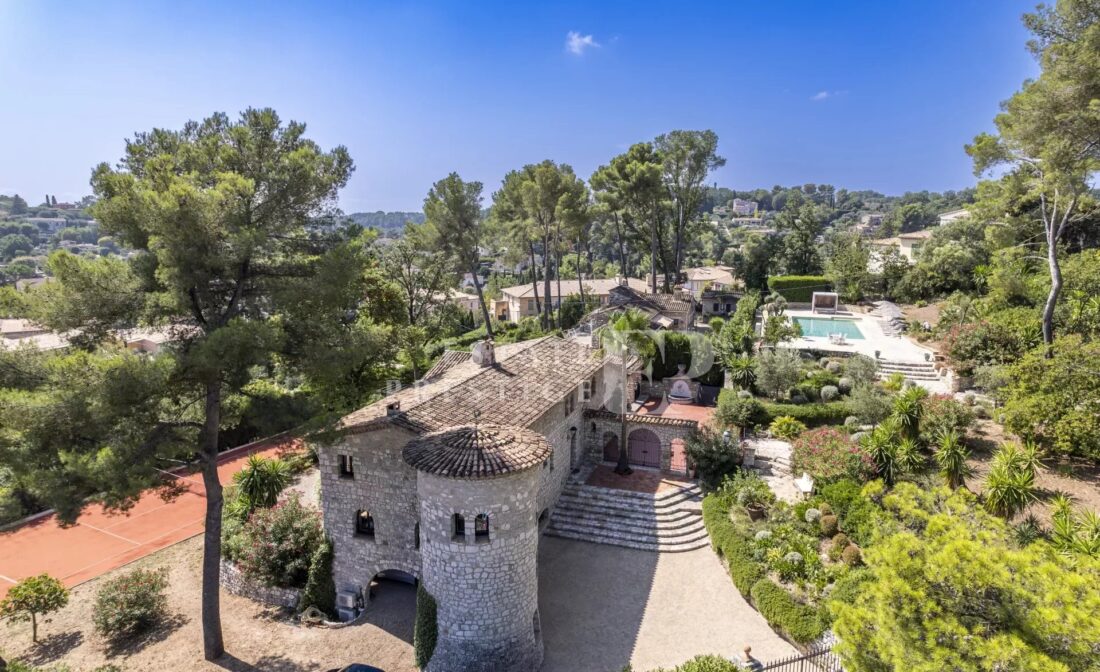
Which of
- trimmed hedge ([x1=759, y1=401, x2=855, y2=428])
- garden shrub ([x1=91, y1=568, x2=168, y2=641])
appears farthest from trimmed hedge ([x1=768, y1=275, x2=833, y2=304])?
garden shrub ([x1=91, y1=568, x2=168, y2=641])

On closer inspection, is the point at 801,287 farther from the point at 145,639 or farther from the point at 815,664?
the point at 145,639

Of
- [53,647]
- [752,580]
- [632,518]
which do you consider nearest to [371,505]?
[632,518]

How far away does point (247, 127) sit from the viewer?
54.5 feet

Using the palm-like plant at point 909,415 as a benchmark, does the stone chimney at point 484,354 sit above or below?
above

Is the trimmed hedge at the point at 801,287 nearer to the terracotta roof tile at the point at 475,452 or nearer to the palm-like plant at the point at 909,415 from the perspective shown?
the palm-like plant at the point at 909,415

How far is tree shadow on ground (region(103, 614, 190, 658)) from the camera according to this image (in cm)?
1783

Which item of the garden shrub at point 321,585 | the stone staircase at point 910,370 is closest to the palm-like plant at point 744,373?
the stone staircase at point 910,370

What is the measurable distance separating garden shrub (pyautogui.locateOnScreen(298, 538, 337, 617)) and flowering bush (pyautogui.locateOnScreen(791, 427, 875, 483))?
18108 millimetres

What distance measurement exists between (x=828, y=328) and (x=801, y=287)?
11.0m

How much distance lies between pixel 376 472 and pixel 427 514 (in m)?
3.45

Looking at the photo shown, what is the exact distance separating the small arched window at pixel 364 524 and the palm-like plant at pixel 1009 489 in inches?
794

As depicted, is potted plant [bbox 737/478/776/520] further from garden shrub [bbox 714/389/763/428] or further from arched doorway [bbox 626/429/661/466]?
garden shrub [bbox 714/389/763/428]

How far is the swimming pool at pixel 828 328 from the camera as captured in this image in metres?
43.6

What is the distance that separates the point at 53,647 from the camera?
18.1m
